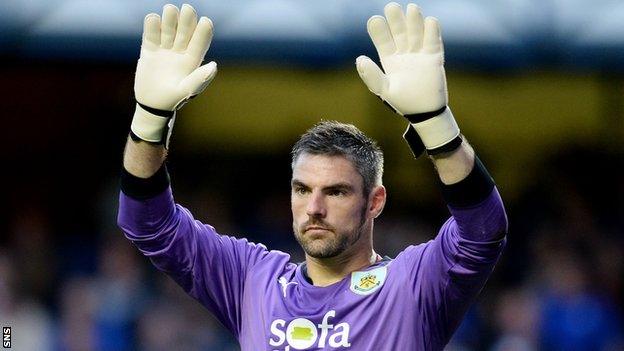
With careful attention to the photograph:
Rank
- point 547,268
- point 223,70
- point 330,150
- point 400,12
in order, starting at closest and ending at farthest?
point 400,12, point 330,150, point 547,268, point 223,70

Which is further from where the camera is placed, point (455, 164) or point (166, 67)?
point (166, 67)

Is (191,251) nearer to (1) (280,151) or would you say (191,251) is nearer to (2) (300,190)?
(2) (300,190)

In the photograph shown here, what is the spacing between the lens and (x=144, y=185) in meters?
4.30

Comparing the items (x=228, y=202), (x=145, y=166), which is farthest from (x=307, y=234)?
(x=228, y=202)

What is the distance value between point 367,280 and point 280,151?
649 cm

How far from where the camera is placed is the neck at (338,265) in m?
4.45

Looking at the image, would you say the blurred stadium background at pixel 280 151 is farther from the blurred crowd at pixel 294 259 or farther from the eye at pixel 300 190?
the eye at pixel 300 190

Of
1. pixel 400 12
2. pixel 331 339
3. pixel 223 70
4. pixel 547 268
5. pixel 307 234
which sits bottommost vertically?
pixel 547 268

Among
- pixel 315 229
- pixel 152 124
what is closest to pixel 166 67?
pixel 152 124

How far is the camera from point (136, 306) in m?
8.73

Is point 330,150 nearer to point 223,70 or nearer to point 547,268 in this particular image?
point 547,268

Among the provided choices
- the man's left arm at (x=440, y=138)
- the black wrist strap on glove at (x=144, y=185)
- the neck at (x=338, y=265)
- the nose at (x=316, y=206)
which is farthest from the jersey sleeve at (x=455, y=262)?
the black wrist strap on glove at (x=144, y=185)

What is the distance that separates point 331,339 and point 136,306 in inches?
184
